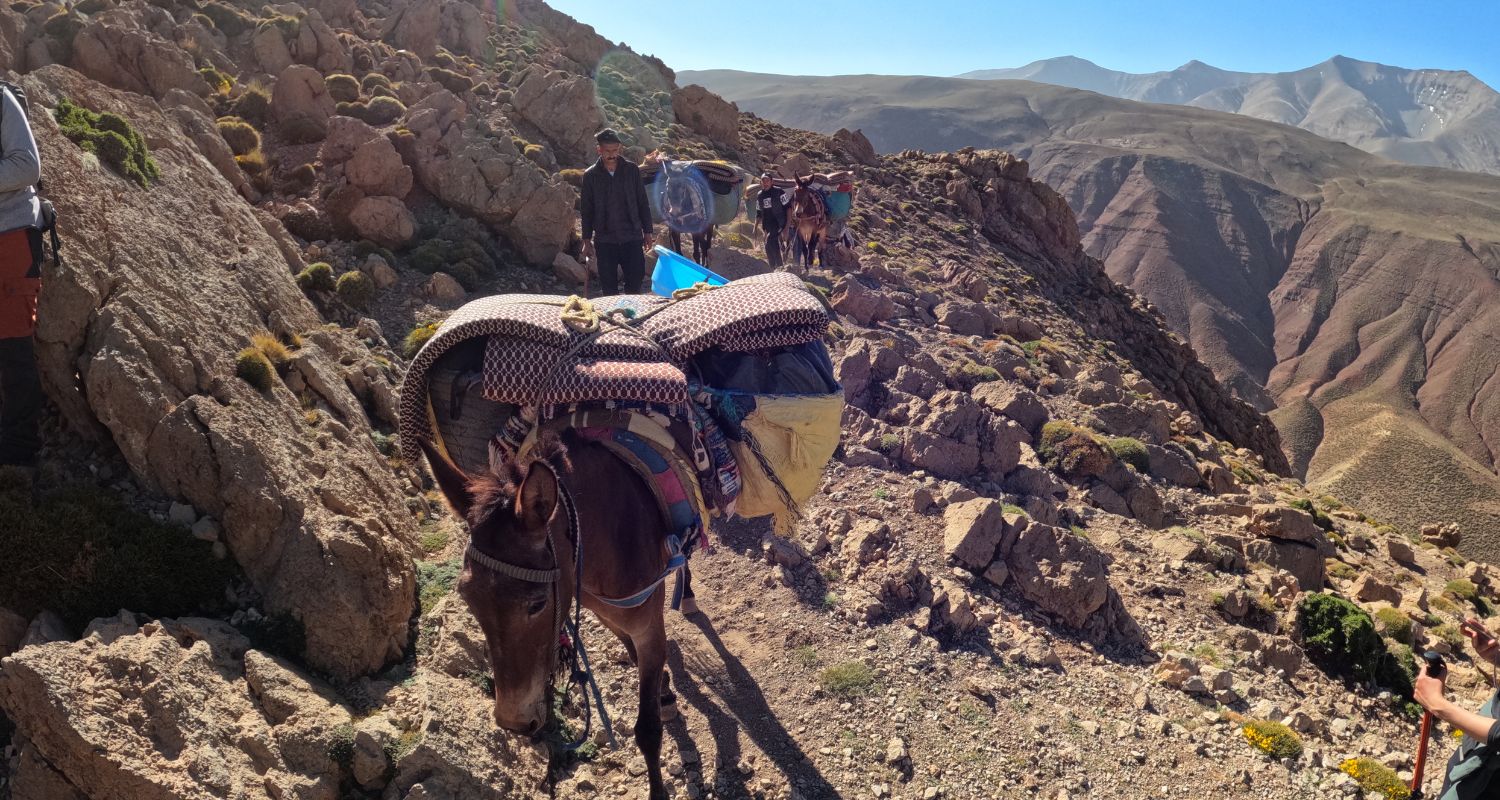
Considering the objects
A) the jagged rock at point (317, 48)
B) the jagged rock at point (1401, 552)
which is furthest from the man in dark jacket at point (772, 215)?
the jagged rock at point (1401, 552)

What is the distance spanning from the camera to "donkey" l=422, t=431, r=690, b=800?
3395 mm

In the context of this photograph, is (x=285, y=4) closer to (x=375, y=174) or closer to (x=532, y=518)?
(x=375, y=174)

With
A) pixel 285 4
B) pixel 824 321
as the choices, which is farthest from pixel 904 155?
pixel 824 321

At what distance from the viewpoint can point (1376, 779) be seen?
18.5 feet

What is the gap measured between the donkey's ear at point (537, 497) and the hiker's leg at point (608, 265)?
6.37 m

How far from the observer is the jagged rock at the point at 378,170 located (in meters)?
13.4

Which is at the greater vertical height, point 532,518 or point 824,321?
point 824,321

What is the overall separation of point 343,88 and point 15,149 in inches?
647

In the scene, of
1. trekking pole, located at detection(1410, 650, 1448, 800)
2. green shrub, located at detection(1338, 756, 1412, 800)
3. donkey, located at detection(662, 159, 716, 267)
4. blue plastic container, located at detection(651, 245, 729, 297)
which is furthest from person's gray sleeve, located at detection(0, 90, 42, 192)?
donkey, located at detection(662, 159, 716, 267)

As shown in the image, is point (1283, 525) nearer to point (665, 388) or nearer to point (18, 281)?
point (665, 388)

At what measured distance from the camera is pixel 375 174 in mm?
13469

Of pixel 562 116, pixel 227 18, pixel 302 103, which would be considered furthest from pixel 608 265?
pixel 227 18

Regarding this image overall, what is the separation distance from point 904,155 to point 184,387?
43.4 meters

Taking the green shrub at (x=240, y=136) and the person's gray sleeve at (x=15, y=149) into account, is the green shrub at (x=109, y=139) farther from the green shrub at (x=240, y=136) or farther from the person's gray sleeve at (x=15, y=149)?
the green shrub at (x=240, y=136)
